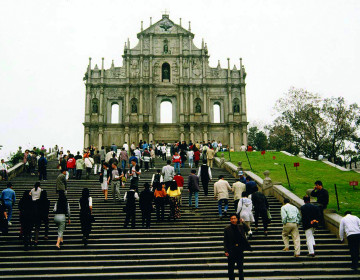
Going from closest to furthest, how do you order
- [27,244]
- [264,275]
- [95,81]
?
[264,275] → [27,244] → [95,81]

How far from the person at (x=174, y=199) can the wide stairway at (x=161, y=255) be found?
1.02ft

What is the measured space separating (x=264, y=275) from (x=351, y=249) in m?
2.26

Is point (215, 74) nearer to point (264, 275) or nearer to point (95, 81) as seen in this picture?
point (95, 81)

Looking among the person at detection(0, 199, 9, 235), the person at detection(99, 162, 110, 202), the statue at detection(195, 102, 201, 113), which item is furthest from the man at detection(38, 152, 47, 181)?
the statue at detection(195, 102, 201, 113)

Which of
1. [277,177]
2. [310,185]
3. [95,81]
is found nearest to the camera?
[310,185]

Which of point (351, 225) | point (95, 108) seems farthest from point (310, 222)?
point (95, 108)

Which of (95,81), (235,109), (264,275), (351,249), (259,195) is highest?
(95,81)

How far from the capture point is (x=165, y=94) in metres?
40.9

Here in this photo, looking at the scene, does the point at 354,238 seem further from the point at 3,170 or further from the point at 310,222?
the point at 3,170

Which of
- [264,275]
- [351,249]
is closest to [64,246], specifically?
[264,275]

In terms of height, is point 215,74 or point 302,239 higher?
point 215,74

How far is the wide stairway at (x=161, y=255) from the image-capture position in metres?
8.72

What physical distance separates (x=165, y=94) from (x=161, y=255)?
32.5 m

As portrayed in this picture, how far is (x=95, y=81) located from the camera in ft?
133
